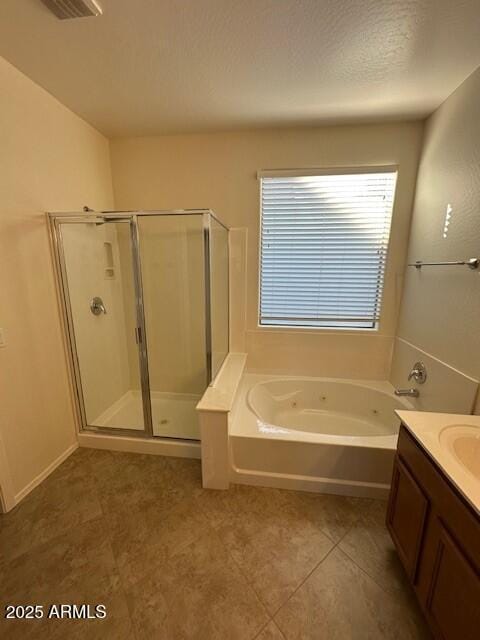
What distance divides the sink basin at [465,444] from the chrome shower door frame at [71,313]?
1999 mm

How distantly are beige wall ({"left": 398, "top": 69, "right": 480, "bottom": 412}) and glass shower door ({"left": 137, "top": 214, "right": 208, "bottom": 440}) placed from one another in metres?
1.71

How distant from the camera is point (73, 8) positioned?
1.19 meters

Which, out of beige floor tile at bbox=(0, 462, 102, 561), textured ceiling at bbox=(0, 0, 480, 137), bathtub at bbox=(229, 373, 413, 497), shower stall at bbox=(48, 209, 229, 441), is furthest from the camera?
shower stall at bbox=(48, 209, 229, 441)

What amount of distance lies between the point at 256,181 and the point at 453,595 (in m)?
2.72

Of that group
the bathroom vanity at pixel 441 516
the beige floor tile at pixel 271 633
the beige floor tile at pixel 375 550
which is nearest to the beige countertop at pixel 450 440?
the bathroom vanity at pixel 441 516

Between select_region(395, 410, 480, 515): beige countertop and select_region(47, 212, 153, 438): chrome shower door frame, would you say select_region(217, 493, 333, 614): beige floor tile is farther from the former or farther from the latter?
select_region(47, 212, 153, 438): chrome shower door frame

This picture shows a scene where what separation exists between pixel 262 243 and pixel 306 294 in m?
0.64

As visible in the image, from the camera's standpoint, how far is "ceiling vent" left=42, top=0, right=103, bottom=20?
1.15 metres

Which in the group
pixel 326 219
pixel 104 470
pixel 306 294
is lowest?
pixel 104 470

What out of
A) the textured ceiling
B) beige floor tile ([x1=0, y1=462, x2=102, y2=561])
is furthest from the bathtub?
the textured ceiling

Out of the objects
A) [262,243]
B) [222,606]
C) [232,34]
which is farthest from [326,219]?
[222,606]

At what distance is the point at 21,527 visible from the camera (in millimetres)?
1572

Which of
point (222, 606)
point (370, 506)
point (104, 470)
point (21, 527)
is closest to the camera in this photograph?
point (222, 606)

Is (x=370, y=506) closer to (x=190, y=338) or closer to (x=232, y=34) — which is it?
(x=190, y=338)
